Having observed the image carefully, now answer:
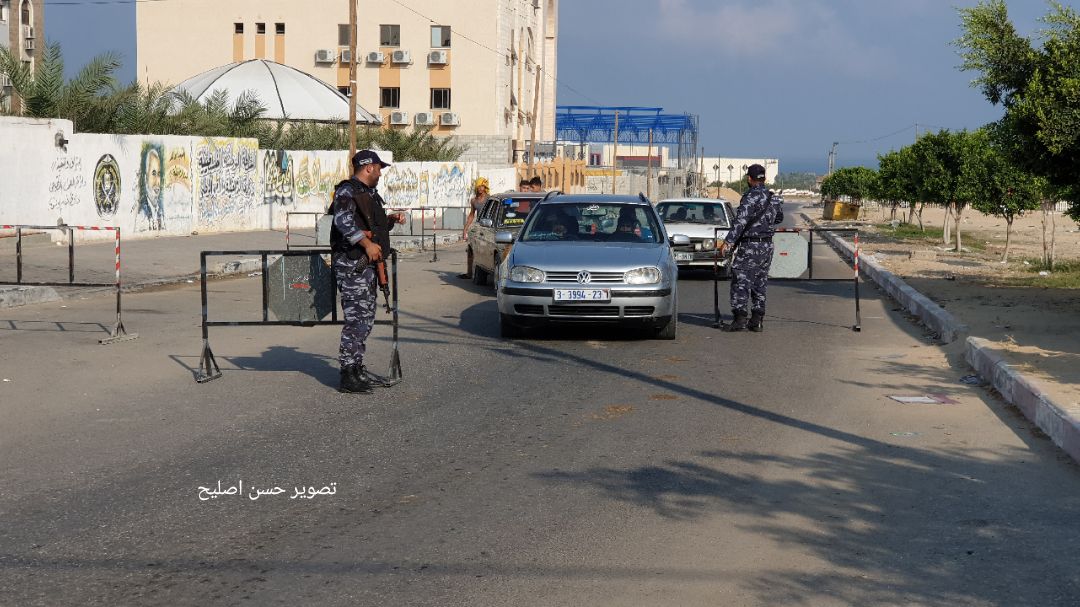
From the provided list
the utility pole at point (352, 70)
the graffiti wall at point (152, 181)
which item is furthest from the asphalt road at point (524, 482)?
the utility pole at point (352, 70)

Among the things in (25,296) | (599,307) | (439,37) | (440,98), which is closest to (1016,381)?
(599,307)

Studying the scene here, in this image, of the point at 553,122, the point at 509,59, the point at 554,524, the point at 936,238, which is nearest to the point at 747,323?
the point at 554,524

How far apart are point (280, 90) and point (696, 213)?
40843mm

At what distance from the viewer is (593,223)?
14.1 meters

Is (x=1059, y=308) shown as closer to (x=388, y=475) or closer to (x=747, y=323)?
(x=747, y=323)

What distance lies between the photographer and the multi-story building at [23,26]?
5379 cm

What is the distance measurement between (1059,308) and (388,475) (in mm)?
11270

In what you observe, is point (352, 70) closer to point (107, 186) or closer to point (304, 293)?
point (107, 186)

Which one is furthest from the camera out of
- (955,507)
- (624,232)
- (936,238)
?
(936,238)

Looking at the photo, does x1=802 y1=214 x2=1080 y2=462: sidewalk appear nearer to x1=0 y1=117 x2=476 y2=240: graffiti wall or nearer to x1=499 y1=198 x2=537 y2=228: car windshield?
x1=499 y1=198 x2=537 y2=228: car windshield

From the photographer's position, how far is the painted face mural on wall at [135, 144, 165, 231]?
93.0ft

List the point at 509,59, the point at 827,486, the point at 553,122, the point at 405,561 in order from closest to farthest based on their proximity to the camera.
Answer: the point at 405,561 < the point at 827,486 < the point at 509,59 < the point at 553,122

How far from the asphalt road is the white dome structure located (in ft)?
157

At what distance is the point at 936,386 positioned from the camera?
416 inches
